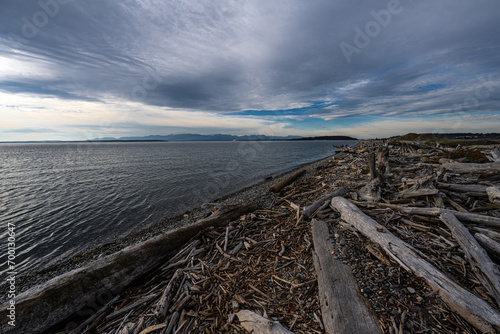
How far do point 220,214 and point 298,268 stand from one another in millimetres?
4665

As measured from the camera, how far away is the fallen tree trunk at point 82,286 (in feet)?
14.5

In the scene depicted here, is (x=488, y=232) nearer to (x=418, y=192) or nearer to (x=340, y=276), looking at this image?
(x=418, y=192)

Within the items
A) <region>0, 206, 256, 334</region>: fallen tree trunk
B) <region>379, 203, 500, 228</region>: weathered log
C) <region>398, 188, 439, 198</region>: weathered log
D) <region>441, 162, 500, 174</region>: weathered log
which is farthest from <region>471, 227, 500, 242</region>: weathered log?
<region>0, 206, 256, 334</region>: fallen tree trunk

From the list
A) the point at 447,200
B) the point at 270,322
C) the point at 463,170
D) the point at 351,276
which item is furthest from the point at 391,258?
the point at 463,170

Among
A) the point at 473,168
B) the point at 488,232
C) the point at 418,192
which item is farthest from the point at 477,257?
the point at 473,168

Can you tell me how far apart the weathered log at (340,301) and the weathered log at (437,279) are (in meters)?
1.54

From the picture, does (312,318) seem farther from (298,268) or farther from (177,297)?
(177,297)

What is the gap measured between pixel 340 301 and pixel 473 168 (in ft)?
41.8

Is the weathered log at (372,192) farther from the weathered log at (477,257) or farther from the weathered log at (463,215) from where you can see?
the weathered log at (477,257)

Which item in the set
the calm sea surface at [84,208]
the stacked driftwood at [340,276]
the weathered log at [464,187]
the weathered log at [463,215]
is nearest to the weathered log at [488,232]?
the stacked driftwood at [340,276]

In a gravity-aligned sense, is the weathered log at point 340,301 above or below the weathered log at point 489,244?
below

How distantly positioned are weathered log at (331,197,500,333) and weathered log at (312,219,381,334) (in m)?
1.54

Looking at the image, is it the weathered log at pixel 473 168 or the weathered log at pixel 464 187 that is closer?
the weathered log at pixel 464 187

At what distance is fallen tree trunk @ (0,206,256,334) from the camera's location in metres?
4.41
